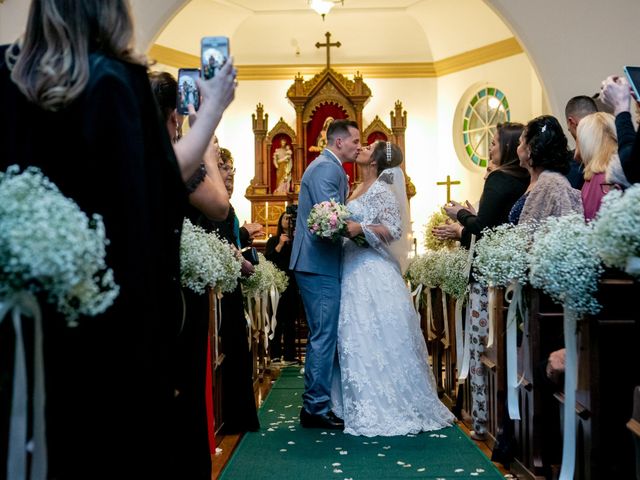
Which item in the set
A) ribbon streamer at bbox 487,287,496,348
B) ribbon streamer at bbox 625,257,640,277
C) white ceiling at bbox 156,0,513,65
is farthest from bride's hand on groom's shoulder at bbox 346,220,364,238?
white ceiling at bbox 156,0,513,65

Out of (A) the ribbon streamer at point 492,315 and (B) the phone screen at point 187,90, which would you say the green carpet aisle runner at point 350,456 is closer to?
(A) the ribbon streamer at point 492,315

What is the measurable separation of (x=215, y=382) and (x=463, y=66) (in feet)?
32.0

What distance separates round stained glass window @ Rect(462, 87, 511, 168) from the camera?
41.8 ft

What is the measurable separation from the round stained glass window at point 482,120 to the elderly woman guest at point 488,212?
7919mm

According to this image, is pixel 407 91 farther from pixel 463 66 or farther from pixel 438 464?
pixel 438 464

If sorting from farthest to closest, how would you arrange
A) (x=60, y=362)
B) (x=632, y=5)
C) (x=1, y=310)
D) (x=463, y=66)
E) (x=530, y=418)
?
(x=463, y=66) < (x=632, y=5) < (x=530, y=418) < (x=60, y=362) < (x=1, y=310)

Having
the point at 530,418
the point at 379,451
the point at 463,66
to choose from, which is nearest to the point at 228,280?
the point at 379,451

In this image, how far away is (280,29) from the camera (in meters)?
13.9

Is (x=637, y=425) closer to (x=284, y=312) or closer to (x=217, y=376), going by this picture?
(x=217, y=376)

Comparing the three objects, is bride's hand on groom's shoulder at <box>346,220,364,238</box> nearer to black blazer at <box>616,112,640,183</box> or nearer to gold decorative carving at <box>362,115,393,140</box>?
black blazer at <box>616,112,640,183</box>

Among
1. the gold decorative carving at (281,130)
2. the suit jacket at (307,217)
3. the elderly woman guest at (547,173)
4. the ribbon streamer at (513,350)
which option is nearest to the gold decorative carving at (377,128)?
the gold decorative carving at (281,130)

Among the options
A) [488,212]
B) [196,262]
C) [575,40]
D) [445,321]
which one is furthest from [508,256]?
[575,40]

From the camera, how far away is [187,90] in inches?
93.7

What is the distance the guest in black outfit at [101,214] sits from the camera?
1.75 meters
